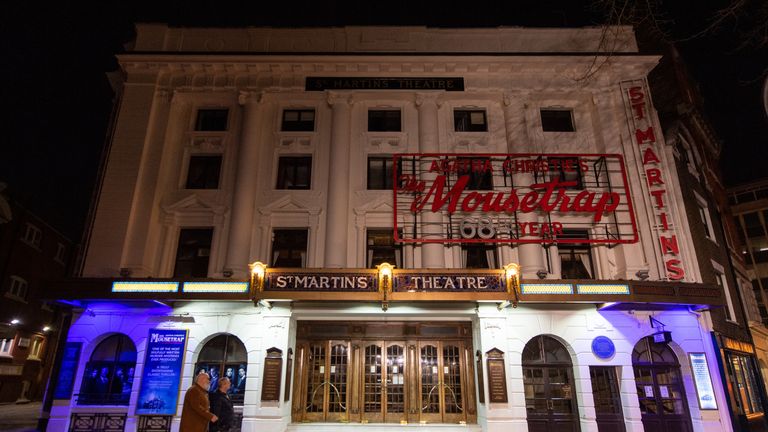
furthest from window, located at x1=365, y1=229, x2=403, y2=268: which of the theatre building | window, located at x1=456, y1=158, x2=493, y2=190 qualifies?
window, located at x1=456, y1=158, x2=493, y2=190

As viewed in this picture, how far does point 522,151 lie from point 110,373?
16.6 metres

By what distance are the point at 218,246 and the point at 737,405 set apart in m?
18.3

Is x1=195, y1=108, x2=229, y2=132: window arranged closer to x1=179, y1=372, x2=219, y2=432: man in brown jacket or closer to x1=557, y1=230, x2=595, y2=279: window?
x1=179, y1=372, x2=219, y2=432: man in brown jacket

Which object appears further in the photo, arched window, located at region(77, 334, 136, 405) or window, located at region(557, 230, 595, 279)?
window, located at region(557, 230, 595, 279)

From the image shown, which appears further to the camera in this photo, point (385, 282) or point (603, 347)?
point (603, 347)

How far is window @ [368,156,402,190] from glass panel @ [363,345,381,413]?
239 inches

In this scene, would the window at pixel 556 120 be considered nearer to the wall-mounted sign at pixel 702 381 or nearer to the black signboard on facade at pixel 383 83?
the black signboard on facade at pixel 383 83

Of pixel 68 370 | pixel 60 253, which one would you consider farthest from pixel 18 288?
pixel 68 370

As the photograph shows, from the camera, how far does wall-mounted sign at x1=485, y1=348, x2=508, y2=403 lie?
1339cm

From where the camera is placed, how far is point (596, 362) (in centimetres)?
1395

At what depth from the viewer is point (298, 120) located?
710 inches

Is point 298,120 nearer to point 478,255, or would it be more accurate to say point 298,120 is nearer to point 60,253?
point 478,255

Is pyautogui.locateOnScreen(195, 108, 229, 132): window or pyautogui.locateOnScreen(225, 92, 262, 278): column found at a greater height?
pyautogui.locateOnScreen(195, 108, 229, 132): window

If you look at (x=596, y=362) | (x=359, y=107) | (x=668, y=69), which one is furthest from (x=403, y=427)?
(x=668, y=69)
